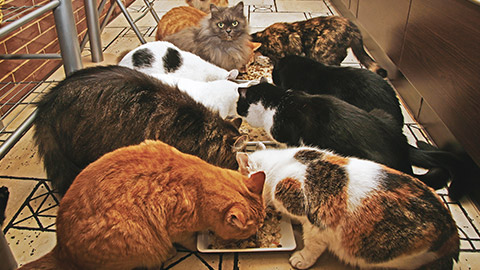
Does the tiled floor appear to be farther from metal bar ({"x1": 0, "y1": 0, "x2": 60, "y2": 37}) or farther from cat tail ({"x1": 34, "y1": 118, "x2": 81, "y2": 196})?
metal bar ({"x1": 0, "y1": 0, "x2": 60, "y2": 37})

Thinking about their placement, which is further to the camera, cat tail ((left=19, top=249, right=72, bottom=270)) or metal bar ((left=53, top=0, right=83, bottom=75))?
metal bar ((left=53, top=0, right=83, bottom=75))

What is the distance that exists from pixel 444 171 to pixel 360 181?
63 centimetres

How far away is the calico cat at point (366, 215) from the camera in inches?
45.0

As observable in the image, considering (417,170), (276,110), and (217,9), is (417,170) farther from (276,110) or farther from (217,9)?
(217,9)

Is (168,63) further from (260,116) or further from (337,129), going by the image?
(337,129)

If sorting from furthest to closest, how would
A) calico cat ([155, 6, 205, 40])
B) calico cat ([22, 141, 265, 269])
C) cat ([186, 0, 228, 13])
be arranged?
cat ([186, 0, 228, 13]), calico cat ([155, 6, 205, 40]), calico cat ([22, 141, 265, 269])

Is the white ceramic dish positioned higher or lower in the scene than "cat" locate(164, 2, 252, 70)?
lower

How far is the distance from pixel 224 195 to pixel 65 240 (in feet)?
1.68

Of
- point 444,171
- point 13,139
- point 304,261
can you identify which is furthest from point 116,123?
point 444,171

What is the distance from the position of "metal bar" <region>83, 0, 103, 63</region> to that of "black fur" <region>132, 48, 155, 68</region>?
2.66 ft

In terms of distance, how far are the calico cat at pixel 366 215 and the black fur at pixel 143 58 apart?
121 cm

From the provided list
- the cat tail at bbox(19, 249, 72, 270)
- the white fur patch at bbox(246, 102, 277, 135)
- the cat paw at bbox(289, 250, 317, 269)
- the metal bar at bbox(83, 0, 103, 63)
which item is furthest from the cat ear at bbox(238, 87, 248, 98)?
the metal bar at bbox(83, 0, 103, 63)

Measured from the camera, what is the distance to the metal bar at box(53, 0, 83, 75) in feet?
5.97

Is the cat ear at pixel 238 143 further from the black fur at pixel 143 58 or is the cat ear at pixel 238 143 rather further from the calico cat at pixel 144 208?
the black fur at pixel 143 58
